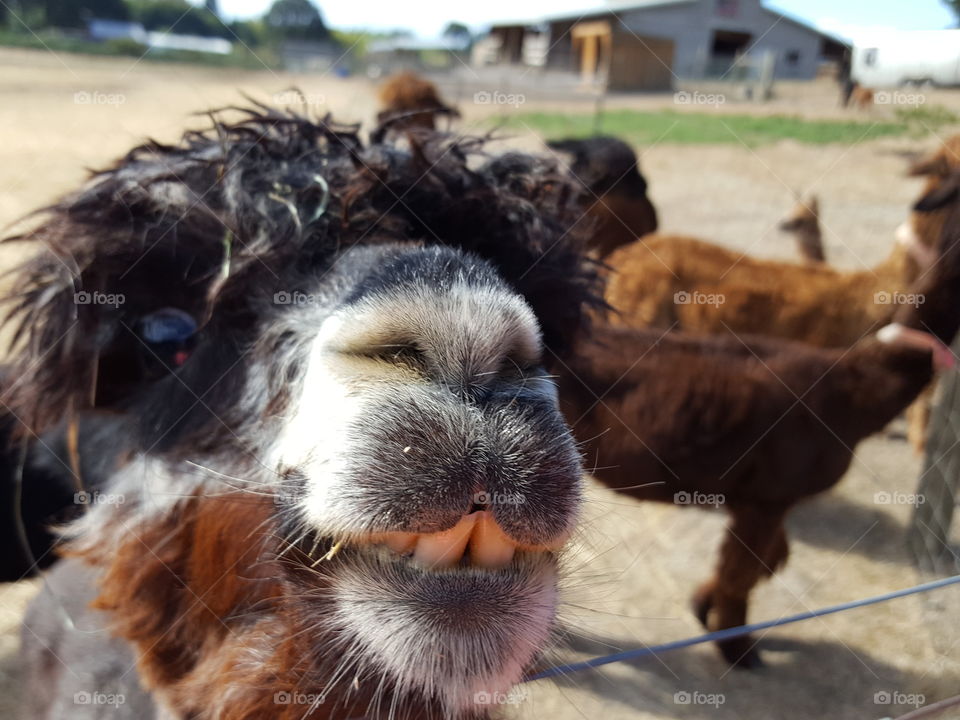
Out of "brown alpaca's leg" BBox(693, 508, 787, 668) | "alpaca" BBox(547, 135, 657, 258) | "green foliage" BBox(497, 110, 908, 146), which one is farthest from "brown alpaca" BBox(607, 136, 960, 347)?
"green foliage" BBox(497, 110, 908, 146)

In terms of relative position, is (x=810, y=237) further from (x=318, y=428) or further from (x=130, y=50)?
(x=130, y=50)

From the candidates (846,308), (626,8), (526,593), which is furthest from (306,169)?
(626,8)

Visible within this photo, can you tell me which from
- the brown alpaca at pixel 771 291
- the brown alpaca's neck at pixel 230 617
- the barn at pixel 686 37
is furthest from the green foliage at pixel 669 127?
the brown alpaca's neck at pixel 230 617

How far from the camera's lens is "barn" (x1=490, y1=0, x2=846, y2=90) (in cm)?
1020

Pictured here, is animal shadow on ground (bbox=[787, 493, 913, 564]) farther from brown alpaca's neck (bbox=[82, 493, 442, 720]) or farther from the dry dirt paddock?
brown alpaca's neck (bbox=[82, 493, 442, 720])

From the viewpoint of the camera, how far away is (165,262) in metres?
1.87

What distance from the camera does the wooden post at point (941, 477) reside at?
4648 millimetres

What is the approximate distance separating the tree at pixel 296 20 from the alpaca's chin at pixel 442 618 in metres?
5.11

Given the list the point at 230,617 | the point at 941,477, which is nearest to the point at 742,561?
the point at 941,477

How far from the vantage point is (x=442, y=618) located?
129cm

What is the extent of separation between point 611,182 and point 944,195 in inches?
99.6

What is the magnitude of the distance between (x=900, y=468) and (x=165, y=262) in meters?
6.24

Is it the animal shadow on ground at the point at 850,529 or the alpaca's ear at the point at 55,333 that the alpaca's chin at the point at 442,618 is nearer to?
the alpaca's ear at the point at 55,333

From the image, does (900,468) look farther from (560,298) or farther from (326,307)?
(326,307)
